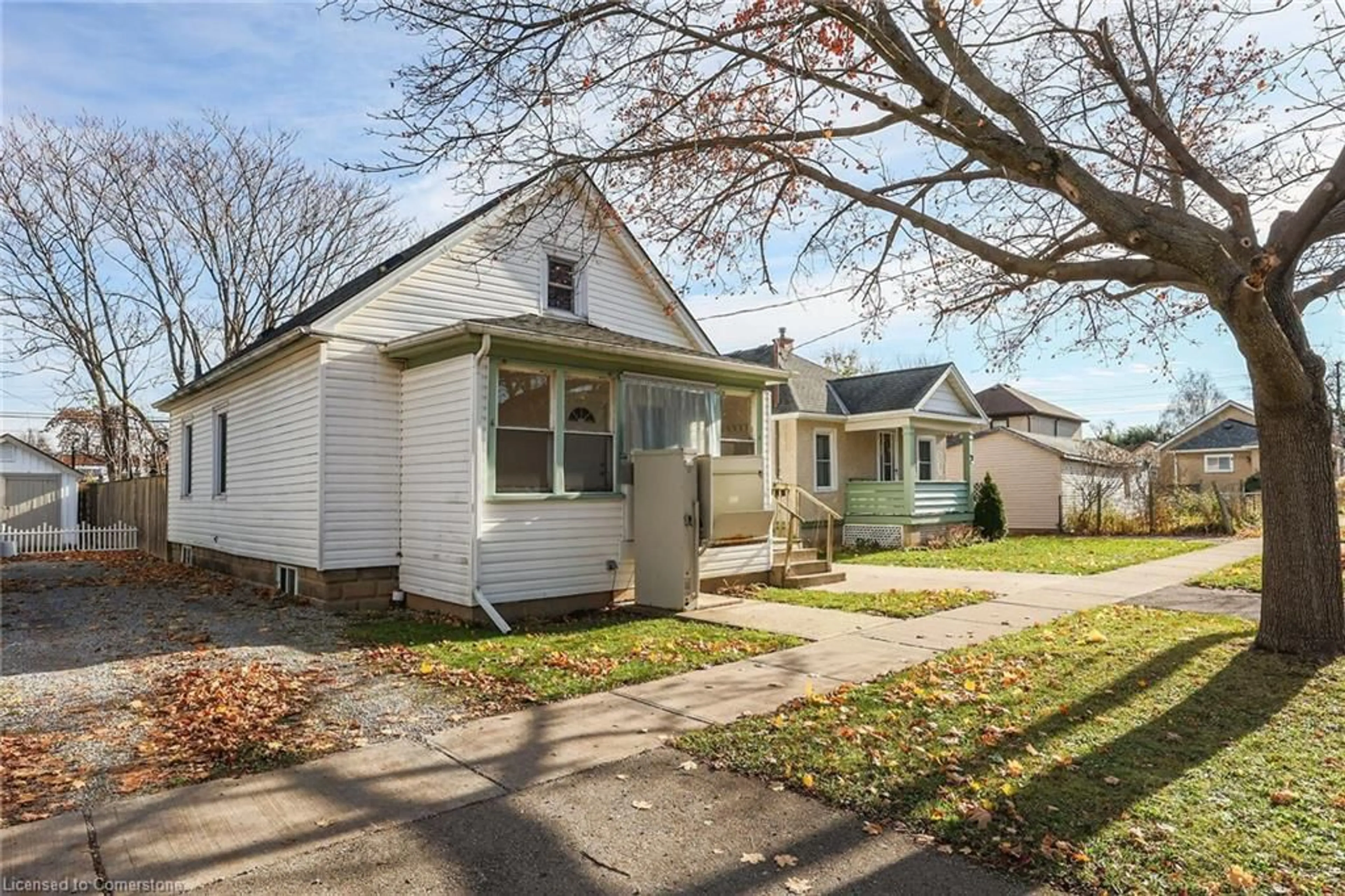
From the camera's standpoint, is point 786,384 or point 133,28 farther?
point 786,384

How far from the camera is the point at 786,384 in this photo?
20.5m

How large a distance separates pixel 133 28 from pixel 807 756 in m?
9.54

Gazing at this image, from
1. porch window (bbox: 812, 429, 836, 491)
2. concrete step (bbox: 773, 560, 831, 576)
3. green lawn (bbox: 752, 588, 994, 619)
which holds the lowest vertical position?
green lawn (bbox: 752, 588, 994, 619)

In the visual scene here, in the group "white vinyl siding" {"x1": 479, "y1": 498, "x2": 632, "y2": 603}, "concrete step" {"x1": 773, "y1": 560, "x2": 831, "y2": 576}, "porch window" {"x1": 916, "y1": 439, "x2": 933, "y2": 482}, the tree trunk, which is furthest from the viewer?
"porch window" {"x1": 916, "y1": 439, "x2": 933, "y2": 482}

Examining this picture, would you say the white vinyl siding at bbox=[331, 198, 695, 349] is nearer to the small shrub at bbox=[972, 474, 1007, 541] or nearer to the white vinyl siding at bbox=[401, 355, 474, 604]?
the white vinyl siding at bbox=[401, 355, 474, 604]

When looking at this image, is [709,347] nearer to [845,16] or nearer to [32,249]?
[845,16]

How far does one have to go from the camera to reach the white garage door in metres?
22.2

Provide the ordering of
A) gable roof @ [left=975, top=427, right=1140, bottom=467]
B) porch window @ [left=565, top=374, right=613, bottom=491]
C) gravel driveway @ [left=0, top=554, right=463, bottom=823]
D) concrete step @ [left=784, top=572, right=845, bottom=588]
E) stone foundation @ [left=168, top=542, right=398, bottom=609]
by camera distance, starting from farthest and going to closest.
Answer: gable roof @ [left=975, top=427, right=1140, bottom=467], concrete step @ [left=784, top=572, right=845, bottom=588], porch window @ [left=565, top=374, right=613, bottom=491], stone foundation @ [left=168, top=542, right=398, bottom=609], gravel driveway @ [left=0, top=554, right=463, bottom=823]

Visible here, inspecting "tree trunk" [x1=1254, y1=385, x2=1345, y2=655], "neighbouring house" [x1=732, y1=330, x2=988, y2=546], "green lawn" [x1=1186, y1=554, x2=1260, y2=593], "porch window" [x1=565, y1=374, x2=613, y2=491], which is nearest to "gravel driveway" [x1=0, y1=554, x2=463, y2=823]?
"porch window" [x1=565, y1=374, x2=613, y2=491]

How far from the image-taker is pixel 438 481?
9.49 m

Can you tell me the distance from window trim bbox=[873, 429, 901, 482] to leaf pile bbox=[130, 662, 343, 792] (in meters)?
17.3

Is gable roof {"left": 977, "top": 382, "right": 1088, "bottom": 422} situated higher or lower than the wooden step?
higher

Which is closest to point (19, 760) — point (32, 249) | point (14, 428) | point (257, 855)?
point (257, 855)

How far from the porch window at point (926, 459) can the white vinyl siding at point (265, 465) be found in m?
15.9
